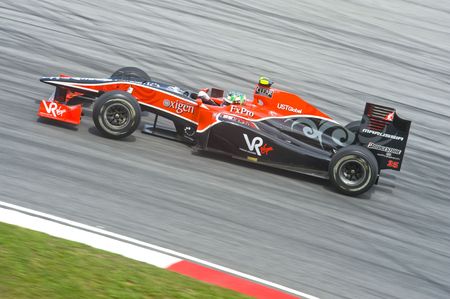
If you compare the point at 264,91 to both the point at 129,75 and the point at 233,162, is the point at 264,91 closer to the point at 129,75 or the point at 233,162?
the point at 233,162

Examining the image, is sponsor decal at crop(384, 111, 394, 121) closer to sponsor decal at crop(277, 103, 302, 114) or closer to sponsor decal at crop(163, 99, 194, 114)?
sponsor decal at crop(277, 103, 302, 114)

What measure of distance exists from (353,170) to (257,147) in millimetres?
1402

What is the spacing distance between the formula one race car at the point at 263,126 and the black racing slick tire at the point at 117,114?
0.01 meters

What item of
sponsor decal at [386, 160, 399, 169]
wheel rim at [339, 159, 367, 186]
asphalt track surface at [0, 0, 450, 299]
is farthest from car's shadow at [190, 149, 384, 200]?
sponsor decal at [386, 160, 399, 169]

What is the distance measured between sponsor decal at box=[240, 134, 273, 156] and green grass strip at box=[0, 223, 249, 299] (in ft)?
12.2

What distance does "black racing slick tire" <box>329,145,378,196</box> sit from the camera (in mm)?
9508

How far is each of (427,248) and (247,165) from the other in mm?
2916

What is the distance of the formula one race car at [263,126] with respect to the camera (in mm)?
9664

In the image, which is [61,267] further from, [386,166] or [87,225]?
[386,166]

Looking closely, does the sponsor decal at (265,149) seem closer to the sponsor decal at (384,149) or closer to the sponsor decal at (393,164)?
the sponsor decal at (384,149)

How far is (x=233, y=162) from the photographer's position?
33.3 ft

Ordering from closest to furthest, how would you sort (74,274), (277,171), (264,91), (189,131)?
(74,274), (189,131), (277,171), (264,91)

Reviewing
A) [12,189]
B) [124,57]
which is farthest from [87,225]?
[124,57]

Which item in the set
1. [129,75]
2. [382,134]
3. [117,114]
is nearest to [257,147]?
[382,134]
